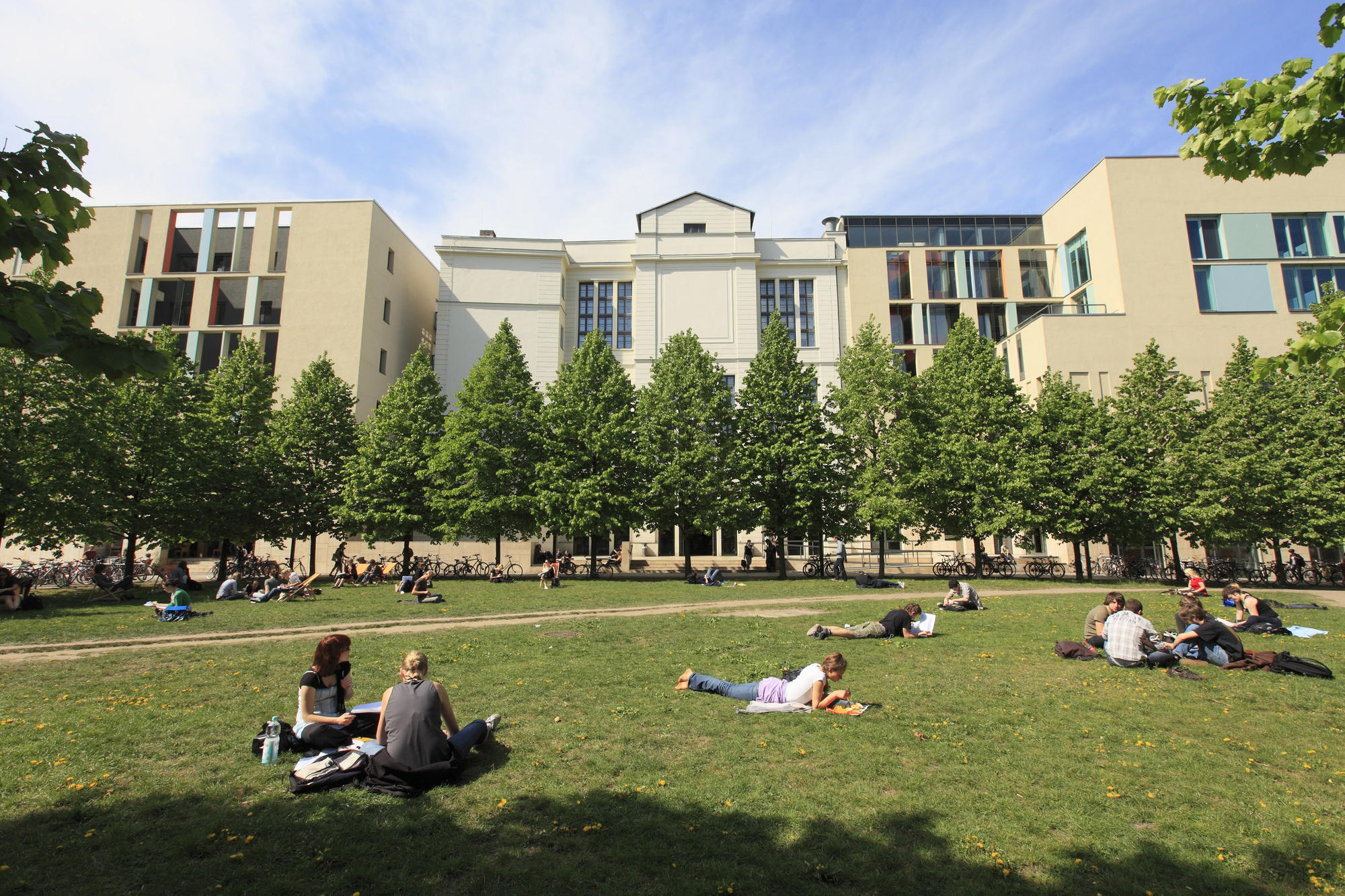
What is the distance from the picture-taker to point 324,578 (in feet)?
108

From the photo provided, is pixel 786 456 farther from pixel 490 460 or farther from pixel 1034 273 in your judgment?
pixel 1034 273

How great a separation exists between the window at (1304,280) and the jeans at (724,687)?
176ft

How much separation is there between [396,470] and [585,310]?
2450cm

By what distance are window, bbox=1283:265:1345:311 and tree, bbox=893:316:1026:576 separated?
27.0m

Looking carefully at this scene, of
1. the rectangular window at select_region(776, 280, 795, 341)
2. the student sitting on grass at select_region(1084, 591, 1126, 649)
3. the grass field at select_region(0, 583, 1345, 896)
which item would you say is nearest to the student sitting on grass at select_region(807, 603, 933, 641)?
the student sitting on grass at select_region(1084, 591, 1126, 649)

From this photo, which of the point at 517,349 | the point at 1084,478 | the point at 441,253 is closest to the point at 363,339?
the point at 441,253

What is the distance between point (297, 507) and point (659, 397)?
18389 mm

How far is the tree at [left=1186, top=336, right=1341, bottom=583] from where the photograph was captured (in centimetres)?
2977

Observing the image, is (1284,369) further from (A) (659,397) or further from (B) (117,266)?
(B) (117,266)

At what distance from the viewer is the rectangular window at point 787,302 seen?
52.3 metres

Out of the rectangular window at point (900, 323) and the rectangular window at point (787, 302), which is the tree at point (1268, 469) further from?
the rectangular window at point (787, 302)

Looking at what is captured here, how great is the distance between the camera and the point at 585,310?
175 feet

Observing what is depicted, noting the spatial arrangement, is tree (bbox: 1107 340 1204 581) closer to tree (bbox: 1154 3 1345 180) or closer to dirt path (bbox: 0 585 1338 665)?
dirt path (bbox: 0 585 1338 665)

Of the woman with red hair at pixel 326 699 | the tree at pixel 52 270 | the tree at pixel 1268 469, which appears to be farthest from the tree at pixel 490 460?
the tree at pixel 1268 469
